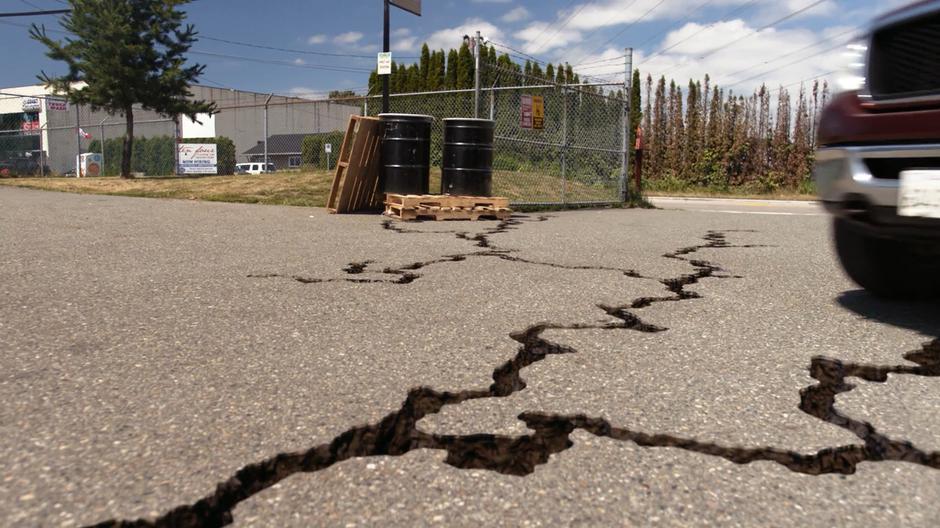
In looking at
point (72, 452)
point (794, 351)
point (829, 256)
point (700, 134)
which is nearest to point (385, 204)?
point (829, 256)

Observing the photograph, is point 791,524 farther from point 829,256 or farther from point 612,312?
point 829,256

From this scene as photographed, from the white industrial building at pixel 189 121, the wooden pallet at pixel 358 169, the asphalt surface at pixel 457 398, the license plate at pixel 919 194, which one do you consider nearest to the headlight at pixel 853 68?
the license plate at pixel 919 194

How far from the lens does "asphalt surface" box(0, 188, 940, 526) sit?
4.98ft

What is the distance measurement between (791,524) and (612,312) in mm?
2008

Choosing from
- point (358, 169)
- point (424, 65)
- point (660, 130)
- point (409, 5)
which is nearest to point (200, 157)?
point (424, 65)

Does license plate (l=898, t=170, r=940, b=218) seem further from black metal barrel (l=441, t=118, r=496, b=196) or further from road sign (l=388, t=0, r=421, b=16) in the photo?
road sign (l=388, t=0, r=421, b=16)

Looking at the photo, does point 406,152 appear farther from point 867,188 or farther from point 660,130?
point 660,130

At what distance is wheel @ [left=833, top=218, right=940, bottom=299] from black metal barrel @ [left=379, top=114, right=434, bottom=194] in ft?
20.4

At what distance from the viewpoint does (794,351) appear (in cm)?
274

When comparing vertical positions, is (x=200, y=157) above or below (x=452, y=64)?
below

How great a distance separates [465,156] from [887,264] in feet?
20.2

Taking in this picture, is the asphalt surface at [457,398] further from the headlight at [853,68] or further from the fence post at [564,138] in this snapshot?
the fence post at [564,138]

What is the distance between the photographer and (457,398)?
2.14 metres

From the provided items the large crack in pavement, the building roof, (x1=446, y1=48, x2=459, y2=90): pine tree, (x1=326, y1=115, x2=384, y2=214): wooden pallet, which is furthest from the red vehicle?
the building roof
